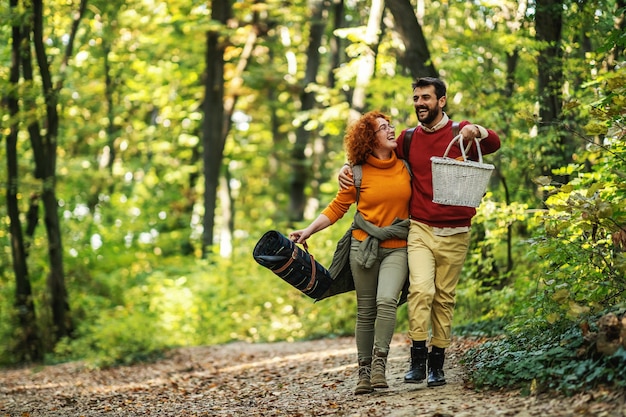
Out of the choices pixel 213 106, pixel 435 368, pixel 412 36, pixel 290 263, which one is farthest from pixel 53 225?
pixel 435 368

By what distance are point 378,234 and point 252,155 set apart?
22.1m

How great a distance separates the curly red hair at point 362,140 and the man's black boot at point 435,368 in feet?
5.01

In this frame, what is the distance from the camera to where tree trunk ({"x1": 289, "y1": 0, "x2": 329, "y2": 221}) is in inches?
841

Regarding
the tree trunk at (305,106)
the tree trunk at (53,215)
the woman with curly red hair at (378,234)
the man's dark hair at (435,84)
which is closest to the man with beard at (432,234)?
the man's dark hair at (435,84)

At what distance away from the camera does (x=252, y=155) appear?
92.1 ft

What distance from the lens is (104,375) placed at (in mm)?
11859

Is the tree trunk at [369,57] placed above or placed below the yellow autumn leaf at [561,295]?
above

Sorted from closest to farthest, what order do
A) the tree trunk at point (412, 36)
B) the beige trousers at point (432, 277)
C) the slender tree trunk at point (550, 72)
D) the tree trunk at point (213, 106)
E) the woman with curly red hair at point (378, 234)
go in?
the beige trousers at point (432, 277) → the woman with curly red hair at point (378, 234) → the slender tree trunk at point (550, 72) → the tree trunk at point (412, 36) → the tree trunk at point (213, 106)

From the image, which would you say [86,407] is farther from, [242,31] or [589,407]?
[242,31]

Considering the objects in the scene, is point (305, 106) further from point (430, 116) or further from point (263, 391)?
point (430, 116)

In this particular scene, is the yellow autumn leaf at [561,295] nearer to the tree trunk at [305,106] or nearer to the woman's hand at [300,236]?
the woman's hand at [300,236]

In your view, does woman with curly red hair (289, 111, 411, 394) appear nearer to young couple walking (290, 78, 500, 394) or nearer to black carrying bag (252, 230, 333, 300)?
young couple walking (290, 78, 500, 394)

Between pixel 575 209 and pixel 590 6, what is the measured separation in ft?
17.0

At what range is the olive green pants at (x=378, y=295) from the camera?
6.11 meters
